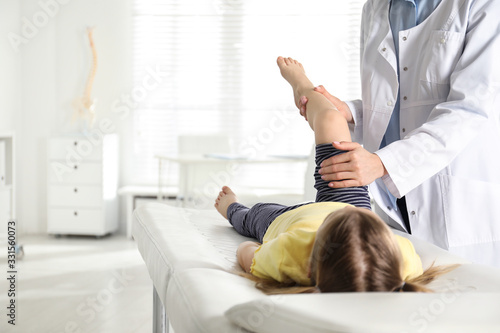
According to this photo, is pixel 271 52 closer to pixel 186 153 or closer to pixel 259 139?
pixel 259 139

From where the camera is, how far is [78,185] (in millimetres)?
4535

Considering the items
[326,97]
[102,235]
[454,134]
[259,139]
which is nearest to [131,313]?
[326,97]

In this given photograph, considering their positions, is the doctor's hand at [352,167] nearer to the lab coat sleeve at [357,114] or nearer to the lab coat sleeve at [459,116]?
the lab coat sleeve at [459,116]

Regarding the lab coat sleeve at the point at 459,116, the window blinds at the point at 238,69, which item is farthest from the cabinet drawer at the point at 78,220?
the lab coat sleeve at the point at 459,116

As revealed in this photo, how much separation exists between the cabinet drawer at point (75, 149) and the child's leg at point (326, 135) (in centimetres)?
312

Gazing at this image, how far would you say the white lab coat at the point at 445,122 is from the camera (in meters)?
1.22

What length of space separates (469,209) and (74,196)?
3711 mm

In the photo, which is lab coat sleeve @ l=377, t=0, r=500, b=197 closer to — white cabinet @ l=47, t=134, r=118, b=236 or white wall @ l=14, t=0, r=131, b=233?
white cabinet @ l=47, t=134, r=118, b=236

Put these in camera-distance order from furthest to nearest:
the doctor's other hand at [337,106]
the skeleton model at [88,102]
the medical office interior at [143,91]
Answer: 1. the skeleton model at [88,102]
2. the medical office interior at [143,91]
3. the doctor's other hand at [337,106]

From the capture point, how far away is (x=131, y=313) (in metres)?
2.55

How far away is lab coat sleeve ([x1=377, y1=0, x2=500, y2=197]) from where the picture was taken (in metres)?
1.21

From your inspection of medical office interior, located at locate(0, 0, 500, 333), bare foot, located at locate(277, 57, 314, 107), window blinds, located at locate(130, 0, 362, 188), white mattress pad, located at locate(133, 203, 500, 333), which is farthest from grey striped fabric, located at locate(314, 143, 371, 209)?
window blinds, located at locate(130, 0, 362, 188)

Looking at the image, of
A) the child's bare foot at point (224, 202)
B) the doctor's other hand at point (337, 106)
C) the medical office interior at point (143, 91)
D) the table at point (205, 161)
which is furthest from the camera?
the medical office interior at point (143, 91)

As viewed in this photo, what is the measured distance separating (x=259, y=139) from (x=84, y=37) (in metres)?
1.63
